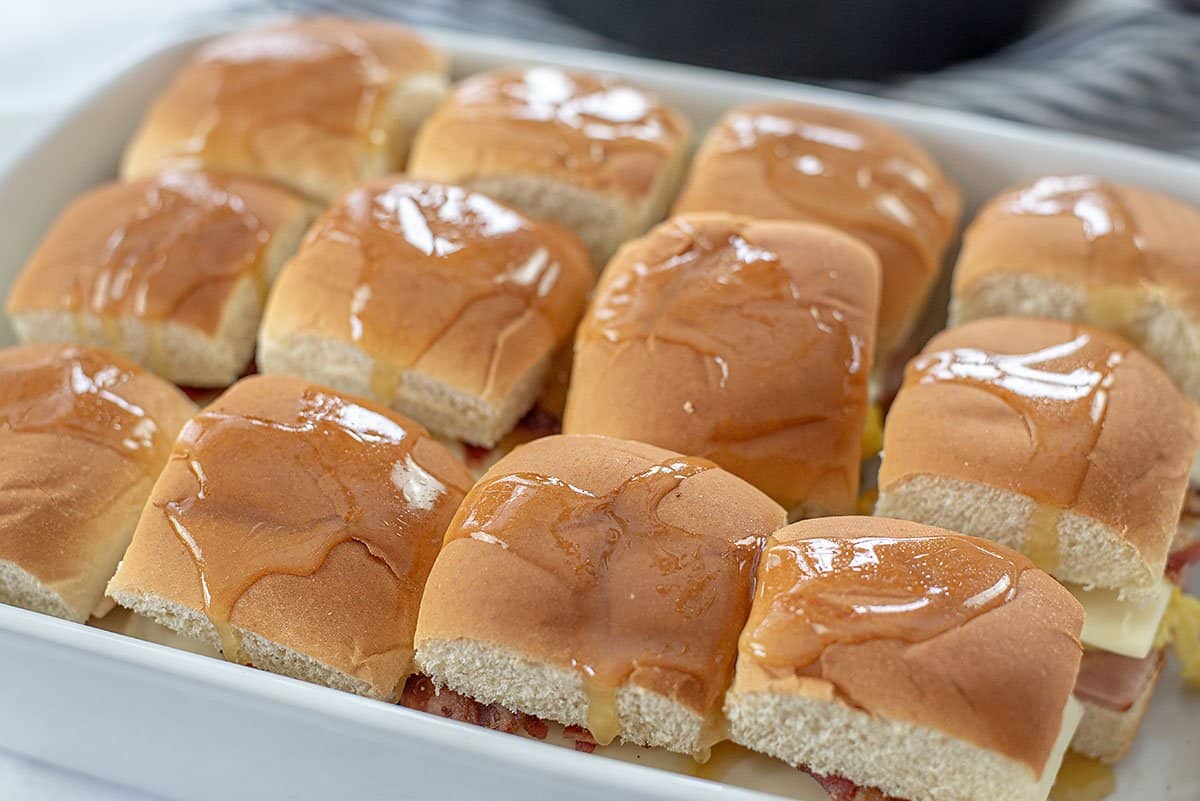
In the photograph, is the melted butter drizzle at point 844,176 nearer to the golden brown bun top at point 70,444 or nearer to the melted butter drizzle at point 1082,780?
the melted butter drizzle at point 1082,780

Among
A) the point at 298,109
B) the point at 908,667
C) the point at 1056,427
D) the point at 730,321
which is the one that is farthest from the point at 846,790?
the point at 298,109

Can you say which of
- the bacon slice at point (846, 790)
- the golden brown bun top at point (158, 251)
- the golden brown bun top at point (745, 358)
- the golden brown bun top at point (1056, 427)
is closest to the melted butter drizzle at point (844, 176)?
the golden brown bun top at point (745, 358)

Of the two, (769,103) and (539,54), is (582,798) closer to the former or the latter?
(769,103)

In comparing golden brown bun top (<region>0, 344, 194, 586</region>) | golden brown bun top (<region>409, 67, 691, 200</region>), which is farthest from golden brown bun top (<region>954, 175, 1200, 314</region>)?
golden brown bun top (<region>0, 344, 194, 586</region>)

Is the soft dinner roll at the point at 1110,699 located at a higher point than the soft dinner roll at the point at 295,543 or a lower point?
lower

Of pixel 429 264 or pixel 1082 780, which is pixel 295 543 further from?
pixel 1082 780

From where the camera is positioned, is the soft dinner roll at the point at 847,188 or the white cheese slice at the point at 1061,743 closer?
the white cheese slice at the point at 1061,743
